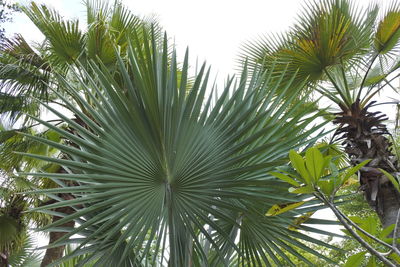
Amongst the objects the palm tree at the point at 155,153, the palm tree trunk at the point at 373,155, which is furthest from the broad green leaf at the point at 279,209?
the palm tree trunk at the point at 373,155

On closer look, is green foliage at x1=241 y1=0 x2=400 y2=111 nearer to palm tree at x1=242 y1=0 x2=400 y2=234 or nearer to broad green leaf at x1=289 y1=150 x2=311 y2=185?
palm tree at x1=242 y1=0 x2=400 y2=234

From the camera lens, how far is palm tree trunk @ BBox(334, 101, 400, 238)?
11.0ft

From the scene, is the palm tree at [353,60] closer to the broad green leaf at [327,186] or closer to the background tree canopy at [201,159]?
the background tree canopy at [201,159]

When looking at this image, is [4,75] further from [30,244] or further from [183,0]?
[30,244]

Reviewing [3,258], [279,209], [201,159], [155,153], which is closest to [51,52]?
[155,153]

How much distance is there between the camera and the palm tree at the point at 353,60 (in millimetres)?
3537

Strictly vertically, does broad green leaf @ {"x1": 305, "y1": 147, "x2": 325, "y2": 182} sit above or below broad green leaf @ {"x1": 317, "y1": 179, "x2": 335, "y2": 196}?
above

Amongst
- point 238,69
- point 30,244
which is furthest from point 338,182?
point 30,244

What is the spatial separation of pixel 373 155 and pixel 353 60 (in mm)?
1189

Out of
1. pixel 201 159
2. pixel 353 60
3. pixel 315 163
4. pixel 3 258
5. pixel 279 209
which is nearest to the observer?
pixel 315 163

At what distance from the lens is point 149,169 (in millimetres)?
2186

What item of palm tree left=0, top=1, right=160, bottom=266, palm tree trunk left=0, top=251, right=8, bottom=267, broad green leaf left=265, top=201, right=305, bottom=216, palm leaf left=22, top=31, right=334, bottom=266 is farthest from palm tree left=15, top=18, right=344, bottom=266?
palm tree trunk left=0, top=251, right=8, bottom=267

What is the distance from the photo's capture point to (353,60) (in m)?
4.25

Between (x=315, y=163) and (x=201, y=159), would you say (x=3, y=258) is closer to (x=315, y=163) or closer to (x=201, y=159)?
(x=201, y=159)
